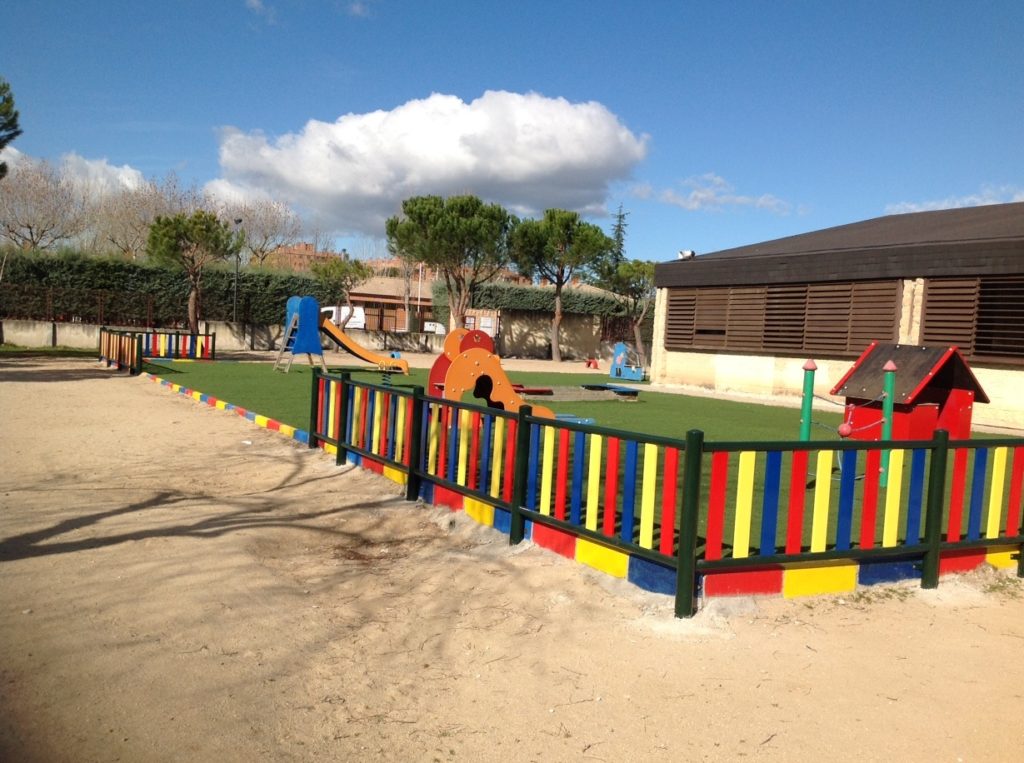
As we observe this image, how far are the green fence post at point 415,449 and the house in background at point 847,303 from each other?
14278mm

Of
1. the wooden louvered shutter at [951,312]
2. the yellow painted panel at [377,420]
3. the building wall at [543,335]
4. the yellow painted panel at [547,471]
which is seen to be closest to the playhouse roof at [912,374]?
the yellow painted panel at [547,471]

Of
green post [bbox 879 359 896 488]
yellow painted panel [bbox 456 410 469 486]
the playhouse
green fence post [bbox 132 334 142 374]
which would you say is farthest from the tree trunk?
yellow painted panel [bbox 456 410 469 486]

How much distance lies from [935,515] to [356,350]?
811 inches

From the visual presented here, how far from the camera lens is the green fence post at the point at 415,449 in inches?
271

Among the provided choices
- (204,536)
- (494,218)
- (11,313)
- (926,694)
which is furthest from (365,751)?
(494,218)

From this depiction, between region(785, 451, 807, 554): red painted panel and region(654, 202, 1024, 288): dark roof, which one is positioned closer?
region(785, 451, 807, 554): red painted panel

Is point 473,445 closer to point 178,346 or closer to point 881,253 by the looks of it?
point 881,253

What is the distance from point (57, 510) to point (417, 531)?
2675 mm

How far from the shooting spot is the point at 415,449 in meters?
6.95

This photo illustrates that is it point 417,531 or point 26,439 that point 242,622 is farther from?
point 26,439

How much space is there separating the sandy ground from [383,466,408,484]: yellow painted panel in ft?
3.34

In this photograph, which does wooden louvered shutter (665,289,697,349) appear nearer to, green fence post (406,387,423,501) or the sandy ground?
green fence post (406,387,423,501)

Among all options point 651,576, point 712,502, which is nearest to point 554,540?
point 651,576

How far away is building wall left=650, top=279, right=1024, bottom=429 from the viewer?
54.3 ft
